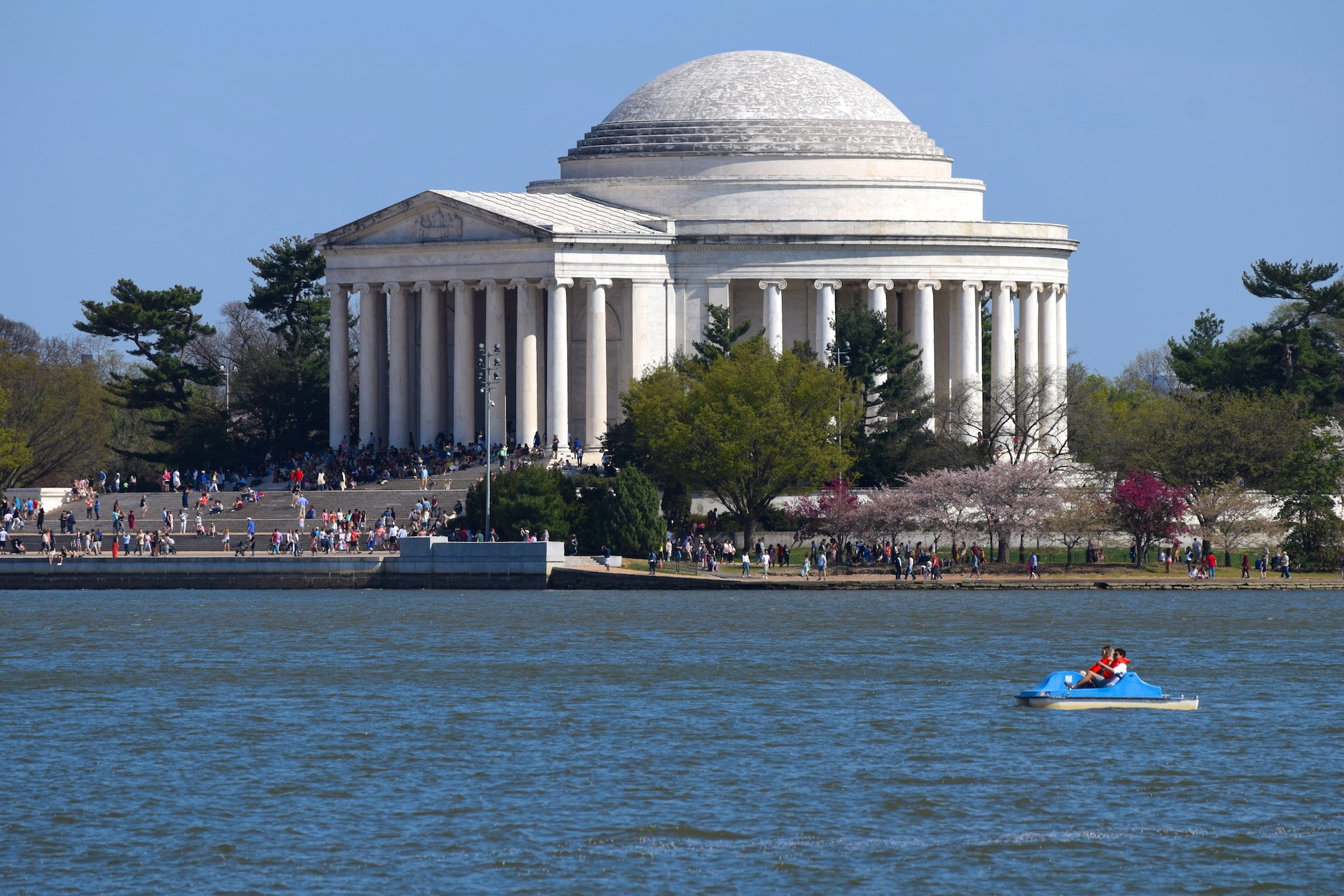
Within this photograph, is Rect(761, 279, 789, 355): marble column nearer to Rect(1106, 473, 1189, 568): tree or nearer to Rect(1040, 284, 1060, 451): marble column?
Rect(1040, 284, 1060, 451): marble column

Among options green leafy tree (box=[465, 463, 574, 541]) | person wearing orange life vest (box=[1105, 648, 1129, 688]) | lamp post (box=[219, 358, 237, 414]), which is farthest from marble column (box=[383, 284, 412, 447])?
person wearing orange life vest (box=[1105, 648, 1129, 688])

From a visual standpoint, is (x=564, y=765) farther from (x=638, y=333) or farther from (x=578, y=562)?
(x=638, y=333)

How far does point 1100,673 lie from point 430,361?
226 ft

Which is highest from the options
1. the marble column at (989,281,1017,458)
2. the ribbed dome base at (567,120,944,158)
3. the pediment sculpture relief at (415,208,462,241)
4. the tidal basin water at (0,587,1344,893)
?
the ribbed dome base at (567,120,944,158)

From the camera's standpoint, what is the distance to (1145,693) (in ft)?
210

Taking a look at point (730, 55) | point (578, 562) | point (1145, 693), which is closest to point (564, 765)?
point (1145, 693)

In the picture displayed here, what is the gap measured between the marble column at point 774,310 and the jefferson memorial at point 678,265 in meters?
0.13

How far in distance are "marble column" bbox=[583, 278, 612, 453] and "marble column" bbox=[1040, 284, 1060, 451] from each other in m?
19.7

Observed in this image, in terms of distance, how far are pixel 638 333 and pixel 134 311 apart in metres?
28.4

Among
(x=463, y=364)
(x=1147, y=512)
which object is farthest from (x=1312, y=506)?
(x=463, y=364)

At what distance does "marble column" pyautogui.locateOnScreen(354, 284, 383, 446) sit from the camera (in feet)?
432

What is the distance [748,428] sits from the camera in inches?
4242

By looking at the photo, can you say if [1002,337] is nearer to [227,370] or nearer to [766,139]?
[766,139]

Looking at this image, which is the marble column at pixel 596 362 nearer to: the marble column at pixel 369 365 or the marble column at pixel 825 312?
the marble column at pixel 825 312
